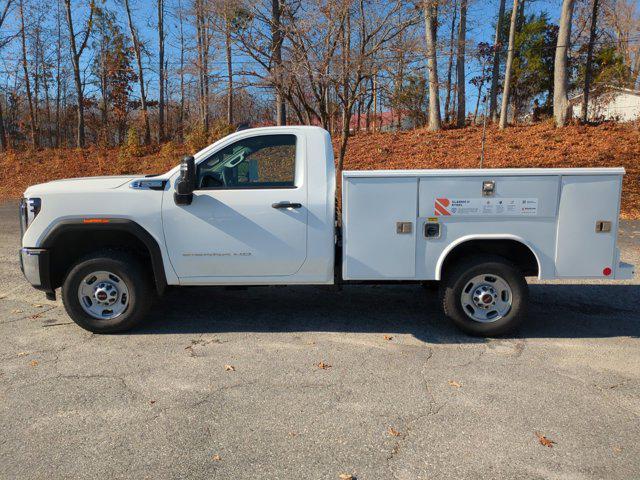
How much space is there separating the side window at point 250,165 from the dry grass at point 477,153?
11260 millimetres

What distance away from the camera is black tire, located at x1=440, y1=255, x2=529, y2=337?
16.1 feet

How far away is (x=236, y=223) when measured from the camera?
4.91 meters

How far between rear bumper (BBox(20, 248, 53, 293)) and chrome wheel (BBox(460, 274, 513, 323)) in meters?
4.02

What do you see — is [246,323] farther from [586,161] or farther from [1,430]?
[586,161]

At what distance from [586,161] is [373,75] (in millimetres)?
9955

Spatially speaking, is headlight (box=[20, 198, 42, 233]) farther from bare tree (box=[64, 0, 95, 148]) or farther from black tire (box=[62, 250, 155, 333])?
bare tree (box=[64, 0, 95, 148])

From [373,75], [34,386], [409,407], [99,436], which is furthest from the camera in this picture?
[373,75]

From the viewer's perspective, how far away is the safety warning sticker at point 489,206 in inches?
187

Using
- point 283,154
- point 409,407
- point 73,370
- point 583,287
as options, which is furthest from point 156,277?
point 583,287

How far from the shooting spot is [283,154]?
512cm

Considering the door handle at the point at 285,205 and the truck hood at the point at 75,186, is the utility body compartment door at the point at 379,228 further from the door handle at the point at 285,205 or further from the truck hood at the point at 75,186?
the truck hood at the point at 75,186

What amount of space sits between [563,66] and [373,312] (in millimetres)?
17769

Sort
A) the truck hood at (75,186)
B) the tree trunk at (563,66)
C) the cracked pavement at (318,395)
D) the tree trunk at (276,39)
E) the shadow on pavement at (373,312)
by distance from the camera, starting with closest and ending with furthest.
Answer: the cracked pavement at (318,395)
the truck hood at (75,186)
the shadow on pavement at (373,312)
the tree trunk at (276,39)
the tree trunk at (563,66)

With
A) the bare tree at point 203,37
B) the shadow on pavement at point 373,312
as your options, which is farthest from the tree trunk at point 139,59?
the shadow on pavement at point 373,312
